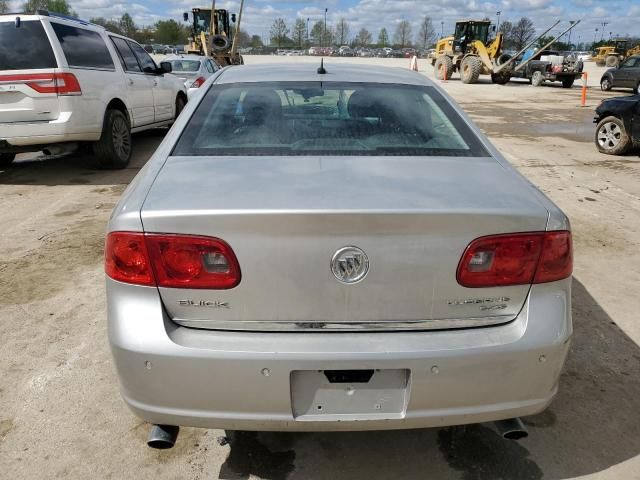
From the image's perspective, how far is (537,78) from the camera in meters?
26.3

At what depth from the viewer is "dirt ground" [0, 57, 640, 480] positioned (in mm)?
2334

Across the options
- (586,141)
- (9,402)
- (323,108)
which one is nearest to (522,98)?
(586,141)

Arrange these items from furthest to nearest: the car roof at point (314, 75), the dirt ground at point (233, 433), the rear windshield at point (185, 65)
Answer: the rear windshield at point (185, 65) → the car roof at point (314, 75) → the dirt ground at point (233, 433)

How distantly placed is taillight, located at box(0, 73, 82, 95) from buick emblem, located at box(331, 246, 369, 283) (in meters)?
6.10

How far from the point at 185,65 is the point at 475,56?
17948mm

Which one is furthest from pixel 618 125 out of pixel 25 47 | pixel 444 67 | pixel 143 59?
pixel 444 67

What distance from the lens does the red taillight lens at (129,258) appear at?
1853 mm

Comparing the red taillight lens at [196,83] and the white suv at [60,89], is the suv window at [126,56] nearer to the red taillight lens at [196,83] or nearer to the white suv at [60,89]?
the white suv at [60,89]

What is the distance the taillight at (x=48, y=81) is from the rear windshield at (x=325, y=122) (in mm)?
4585

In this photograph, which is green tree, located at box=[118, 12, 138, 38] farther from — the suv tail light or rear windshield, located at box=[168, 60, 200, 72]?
the suv tail light

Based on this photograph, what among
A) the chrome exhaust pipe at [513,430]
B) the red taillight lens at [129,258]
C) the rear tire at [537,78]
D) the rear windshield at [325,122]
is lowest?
the chrome exhaust pipe at [513,430]

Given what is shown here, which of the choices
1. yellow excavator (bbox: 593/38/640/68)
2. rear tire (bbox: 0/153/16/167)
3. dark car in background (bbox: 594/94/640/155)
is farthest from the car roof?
yellow excavator (bbox: 593/38/640/68)

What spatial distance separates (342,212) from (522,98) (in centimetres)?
2133

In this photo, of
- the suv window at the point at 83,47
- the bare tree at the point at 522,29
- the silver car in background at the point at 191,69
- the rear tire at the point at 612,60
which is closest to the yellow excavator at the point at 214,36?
the silver car in background at the point at 191,69
